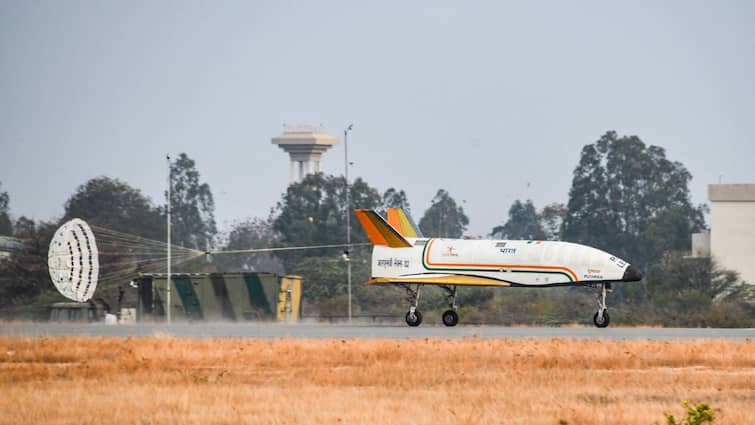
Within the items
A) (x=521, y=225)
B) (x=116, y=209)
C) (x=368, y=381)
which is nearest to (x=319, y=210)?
(x=116, y=209)

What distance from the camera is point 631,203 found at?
119 m

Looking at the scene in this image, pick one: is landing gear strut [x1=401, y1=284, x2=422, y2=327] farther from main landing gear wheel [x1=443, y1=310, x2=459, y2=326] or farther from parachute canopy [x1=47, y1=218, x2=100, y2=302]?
parachute canopy [x1=47, y1=218, x2=100, y2=302]

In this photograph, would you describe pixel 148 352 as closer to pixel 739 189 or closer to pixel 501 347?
pixel 501 347

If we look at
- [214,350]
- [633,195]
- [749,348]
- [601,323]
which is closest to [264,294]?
[601,323]

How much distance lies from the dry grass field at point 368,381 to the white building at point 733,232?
49123 mm

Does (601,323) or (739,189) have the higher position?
(739,189)

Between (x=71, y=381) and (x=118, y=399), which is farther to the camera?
(x=71, y=381)

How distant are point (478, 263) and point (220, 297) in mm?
16093

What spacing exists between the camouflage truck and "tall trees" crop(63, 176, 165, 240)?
3584cm

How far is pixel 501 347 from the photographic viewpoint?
111 ft

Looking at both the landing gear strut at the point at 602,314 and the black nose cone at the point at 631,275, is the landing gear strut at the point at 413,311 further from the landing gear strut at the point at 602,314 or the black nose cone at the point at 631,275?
the black nose cone at the point at 631,275

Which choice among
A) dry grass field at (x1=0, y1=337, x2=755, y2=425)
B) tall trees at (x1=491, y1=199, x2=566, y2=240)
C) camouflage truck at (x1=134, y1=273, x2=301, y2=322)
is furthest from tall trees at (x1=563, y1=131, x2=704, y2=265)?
dry grass field at (x1=0, y1=337, x2=755, y2=425)

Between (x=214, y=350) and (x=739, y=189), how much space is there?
190 ft

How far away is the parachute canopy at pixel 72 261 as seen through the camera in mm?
50250
